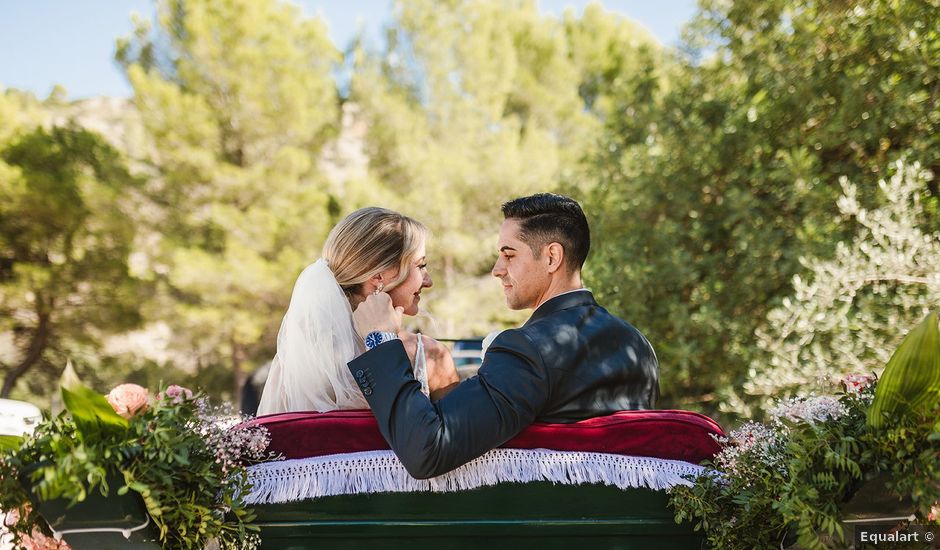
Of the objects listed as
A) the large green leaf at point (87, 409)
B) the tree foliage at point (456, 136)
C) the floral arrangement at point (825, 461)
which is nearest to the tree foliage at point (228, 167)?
the tree foliage at point (456, 136)

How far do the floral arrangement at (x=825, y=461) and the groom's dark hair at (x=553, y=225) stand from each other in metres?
0.93

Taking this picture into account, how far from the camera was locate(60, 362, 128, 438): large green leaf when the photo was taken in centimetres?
181

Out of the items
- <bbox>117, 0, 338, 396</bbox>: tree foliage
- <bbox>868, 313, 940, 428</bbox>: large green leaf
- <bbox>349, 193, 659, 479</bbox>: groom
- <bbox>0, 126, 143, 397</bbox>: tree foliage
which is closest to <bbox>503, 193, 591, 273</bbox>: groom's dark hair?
<bbox>349, 193, 659, 479</bbox>: groom

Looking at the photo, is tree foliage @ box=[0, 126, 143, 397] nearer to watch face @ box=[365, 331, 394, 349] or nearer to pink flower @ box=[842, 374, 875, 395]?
watch face @ box=[365, 331, 394, 349]

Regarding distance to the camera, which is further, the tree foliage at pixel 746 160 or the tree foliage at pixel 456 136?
the tree foliage at pixel 456 136

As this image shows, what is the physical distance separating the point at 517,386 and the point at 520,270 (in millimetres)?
769

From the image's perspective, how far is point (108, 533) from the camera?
6.43ft

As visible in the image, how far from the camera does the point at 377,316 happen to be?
7.98 ft

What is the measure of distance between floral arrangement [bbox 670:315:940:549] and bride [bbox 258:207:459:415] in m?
1.04

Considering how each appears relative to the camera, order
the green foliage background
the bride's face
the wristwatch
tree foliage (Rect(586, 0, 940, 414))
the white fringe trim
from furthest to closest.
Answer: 1. the green foliage background
2. tree foliage (Rect(586, 0, 940, 414))
3. the bride's face
4. the wristwatch
5. the white fringe trim

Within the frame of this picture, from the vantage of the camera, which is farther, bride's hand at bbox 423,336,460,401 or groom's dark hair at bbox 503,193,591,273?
groom's dark hair at bbox 503,193,591,273

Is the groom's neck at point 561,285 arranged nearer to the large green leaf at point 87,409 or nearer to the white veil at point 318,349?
the white veil at point 318,349

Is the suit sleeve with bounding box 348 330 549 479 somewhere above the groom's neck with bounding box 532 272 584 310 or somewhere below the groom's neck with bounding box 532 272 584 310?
below

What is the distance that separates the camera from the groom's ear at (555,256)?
9.21ft
